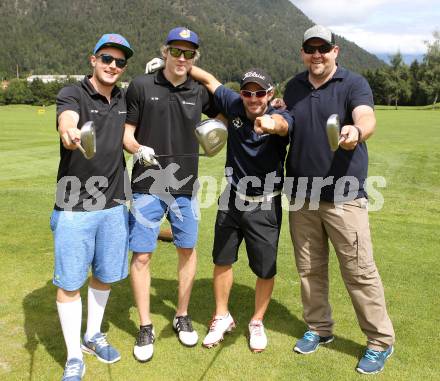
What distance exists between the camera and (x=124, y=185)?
13.9 feet

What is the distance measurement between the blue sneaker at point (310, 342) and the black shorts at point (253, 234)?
2.06ft

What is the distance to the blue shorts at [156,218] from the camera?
4410 millimetres

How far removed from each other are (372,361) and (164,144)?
2530mm

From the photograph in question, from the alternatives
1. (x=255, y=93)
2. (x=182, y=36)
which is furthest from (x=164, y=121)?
(x=255, y=93)

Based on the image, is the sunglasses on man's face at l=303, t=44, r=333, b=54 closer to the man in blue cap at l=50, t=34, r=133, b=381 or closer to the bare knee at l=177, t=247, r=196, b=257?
the man in blue cap at l=50, t=34, r=133, b=381

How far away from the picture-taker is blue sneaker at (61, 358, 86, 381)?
3756mm

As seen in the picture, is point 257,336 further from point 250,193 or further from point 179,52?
point 179,52

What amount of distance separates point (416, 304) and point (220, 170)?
9393 millimetres

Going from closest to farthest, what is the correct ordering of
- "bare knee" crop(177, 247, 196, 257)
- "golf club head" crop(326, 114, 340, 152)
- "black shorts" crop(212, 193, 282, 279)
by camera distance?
"golf club head" crop(326, 114, 340, 152) → "black shorts" crop(212, 193, 282, 279) → "bare knee" crop(177, 247, 196, 257)

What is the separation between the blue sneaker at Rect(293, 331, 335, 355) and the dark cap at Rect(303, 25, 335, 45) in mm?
2539

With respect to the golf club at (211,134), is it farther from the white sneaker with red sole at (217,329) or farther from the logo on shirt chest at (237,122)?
the white sneaker with red sole at (217,329)

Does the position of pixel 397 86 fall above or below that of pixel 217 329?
above

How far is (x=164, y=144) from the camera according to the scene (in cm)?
437

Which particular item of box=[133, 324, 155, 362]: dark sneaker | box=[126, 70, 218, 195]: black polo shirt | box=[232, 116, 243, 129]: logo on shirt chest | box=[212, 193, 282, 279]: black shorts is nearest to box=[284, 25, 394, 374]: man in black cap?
box=[212, 193, 282, 279]: black shorts
